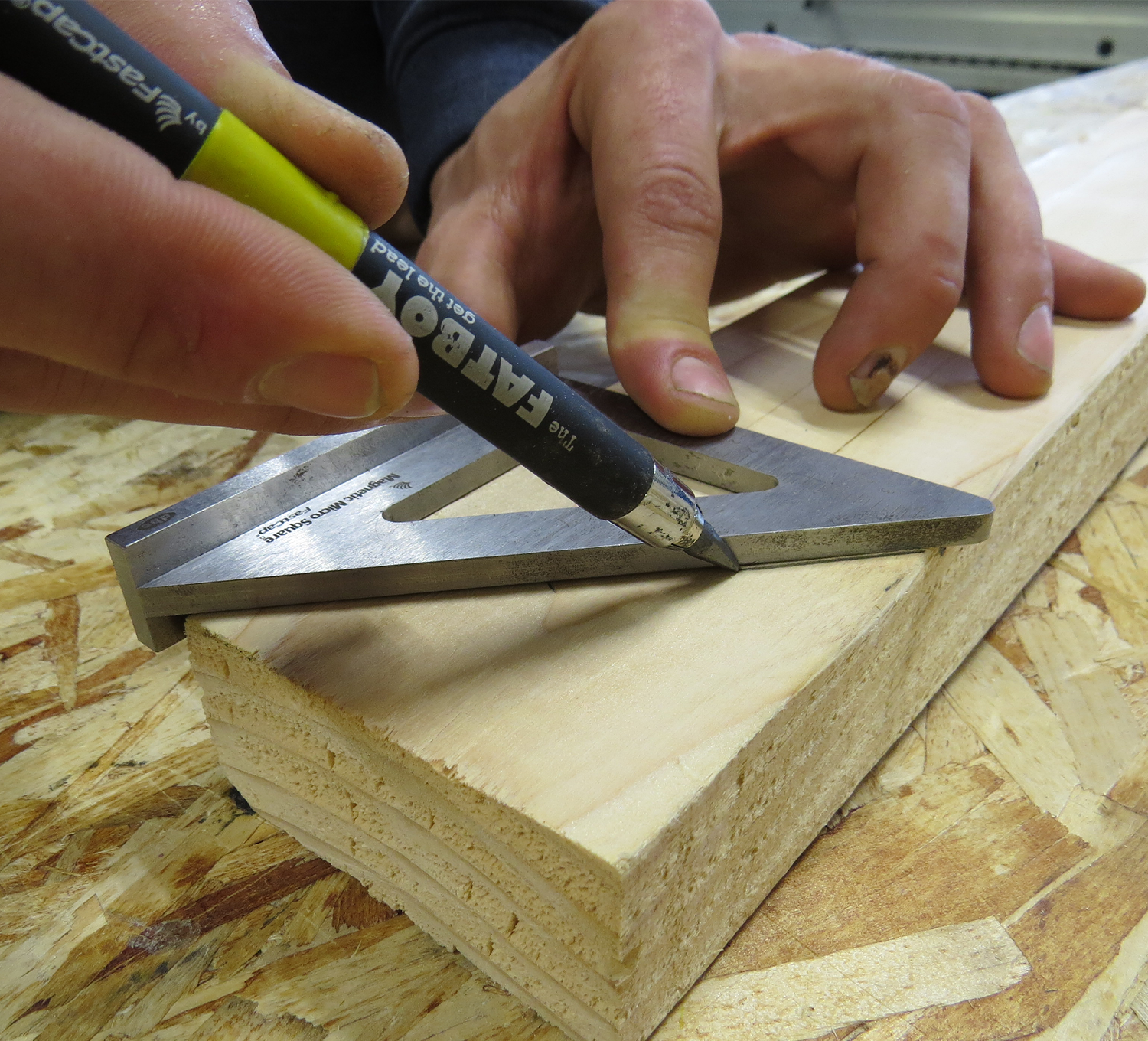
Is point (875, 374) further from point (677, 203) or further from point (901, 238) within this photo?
point (677, 203)

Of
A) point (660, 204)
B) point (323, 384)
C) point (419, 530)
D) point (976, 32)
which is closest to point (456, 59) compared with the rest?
point (660, 204)

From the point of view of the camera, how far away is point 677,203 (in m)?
0.99

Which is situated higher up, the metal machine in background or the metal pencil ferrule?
the metal machine in background

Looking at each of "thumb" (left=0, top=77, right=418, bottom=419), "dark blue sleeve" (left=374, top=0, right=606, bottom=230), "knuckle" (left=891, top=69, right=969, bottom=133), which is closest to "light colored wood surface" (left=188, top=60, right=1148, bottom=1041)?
"thumb" (left=0, top=77, right=418, bottom=419)

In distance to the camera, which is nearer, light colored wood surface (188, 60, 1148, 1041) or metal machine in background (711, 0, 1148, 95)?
light colored wood surface (188, 60, 1148, 1041)

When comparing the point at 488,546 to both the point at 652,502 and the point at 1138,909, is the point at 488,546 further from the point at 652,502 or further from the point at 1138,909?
the point at 1138,909

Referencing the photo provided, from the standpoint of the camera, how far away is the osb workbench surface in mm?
643

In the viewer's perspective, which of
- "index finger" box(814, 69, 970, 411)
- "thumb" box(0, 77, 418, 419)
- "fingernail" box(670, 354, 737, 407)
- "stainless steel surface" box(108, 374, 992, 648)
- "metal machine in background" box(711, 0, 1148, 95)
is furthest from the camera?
"metal machine in background" box(711, 0, 1148, 95)

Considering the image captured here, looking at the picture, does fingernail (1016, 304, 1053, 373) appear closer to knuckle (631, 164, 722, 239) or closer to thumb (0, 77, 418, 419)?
knuckle (631, 164, 722, 239)

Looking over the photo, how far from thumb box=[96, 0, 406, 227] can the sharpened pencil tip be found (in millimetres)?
336

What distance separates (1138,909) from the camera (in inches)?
27.8

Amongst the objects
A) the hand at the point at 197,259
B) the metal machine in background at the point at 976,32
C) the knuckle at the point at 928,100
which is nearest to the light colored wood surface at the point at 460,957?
the hand at the point at 197,259

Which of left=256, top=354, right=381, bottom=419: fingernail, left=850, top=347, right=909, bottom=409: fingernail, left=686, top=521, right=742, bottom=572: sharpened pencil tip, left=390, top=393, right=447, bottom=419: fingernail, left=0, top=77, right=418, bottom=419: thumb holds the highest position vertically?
left=0, top=77, right=418, bottom=419: thumb

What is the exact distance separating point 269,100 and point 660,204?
1.86 ft
